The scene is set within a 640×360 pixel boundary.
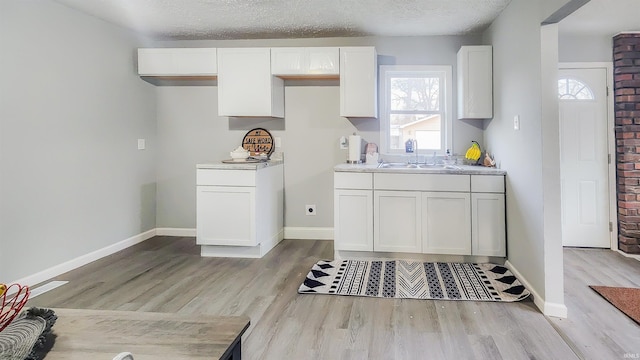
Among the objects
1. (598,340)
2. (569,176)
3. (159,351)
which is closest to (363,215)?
(598,340)

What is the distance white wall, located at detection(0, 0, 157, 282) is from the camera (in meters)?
2.85

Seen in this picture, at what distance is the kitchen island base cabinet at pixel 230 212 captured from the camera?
364cm

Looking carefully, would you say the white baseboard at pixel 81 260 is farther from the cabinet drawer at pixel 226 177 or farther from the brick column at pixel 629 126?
the brick column at pixel 629 126

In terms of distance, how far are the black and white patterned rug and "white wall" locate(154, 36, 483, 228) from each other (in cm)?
117

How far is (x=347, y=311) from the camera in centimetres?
250

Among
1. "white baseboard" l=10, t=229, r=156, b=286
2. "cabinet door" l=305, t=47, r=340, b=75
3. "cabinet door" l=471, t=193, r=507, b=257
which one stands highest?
"cabinet door" l=305, t=47, r=340, b=75

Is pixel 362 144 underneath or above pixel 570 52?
underneath

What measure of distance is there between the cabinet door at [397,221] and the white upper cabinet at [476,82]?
1117mm

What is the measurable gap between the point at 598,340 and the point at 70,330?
101 inches

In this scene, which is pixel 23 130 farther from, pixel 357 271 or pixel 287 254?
pixel 357 271

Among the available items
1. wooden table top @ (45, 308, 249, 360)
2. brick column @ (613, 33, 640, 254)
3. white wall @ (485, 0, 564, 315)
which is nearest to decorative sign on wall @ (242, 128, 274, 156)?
white wall @ (485, 0, 564, 315)

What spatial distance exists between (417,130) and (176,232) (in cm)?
322

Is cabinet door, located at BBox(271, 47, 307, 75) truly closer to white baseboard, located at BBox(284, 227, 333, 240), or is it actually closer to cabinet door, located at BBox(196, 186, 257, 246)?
cabinet door, located at BBox(196, 186, 257, 246)

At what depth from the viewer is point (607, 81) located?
12.7ft
